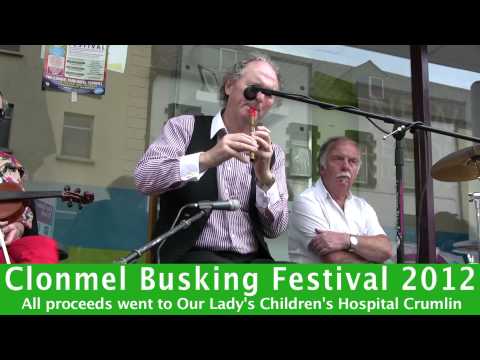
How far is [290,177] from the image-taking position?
12.0 ft

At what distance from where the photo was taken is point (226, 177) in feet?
7.06

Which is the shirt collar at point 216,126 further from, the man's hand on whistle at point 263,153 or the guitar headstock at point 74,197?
the guitar headstock at point 74,197

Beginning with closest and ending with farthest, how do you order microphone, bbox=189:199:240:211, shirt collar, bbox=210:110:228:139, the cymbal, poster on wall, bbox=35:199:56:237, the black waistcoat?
microphone, bbox=189:199:240:211, the black waistcoat, shirt collar, bbox=210:110:228:139, the cymbal, poster on wall, bbox=35:199:56:237

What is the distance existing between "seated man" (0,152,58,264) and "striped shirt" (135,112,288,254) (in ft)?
1.36

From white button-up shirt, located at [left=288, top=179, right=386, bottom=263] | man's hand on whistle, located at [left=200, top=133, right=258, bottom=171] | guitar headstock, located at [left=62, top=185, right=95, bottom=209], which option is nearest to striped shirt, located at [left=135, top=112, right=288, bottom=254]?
man's hand on whistle, located at [left=200, top=133, right=258, bottom=171]

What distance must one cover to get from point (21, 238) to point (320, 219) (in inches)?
56.1

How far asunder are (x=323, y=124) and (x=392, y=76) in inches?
27.6

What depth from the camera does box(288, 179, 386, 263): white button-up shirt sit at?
263 centimetres

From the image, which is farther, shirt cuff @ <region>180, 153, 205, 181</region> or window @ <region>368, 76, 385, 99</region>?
window @ <region>368, 76, 385, 99</region>

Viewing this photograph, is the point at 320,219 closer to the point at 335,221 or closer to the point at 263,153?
the point at 335,221

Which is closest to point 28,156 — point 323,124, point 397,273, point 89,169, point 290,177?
point 89,169

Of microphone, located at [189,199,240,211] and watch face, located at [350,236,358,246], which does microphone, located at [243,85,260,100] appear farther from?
watch face, located at [350,236,358,246]

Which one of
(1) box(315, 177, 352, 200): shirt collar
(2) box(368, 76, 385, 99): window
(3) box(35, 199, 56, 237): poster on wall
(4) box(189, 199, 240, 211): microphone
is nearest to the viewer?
(4) box(189, 199, 240, 211): microphone

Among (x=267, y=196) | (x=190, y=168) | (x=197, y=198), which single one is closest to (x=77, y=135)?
(x=197, y=198)
